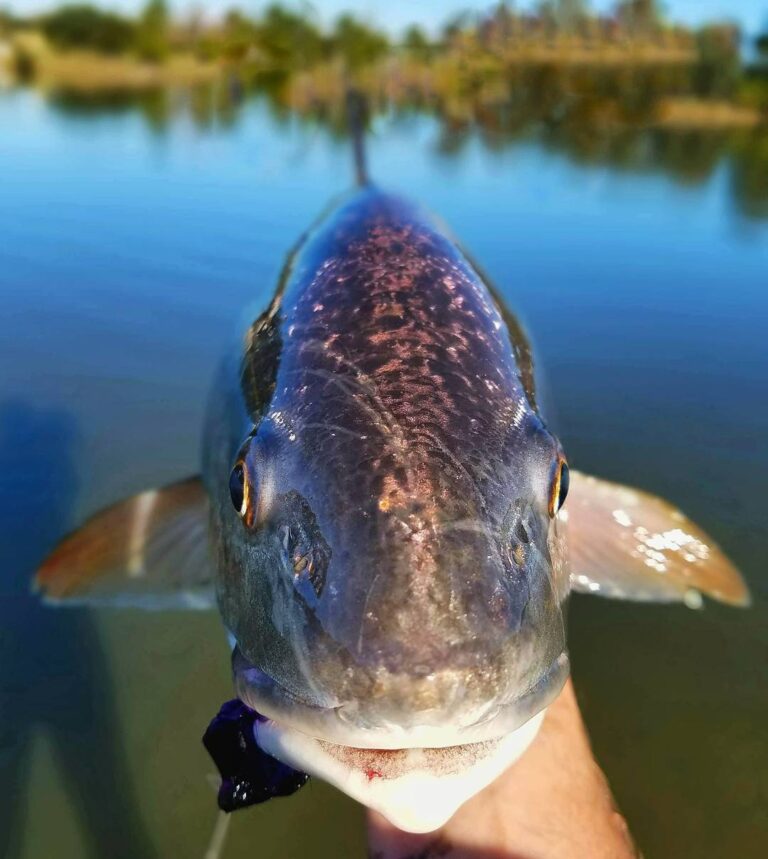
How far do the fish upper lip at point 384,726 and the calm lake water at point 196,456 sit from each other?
5.24 ft

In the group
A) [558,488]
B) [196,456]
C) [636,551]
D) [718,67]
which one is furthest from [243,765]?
[718,67]

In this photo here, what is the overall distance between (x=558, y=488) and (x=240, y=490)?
2.22 ft

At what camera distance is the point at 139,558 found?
2.49m

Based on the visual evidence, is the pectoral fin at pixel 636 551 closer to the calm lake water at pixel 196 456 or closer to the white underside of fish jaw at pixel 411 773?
the calm lake water at pixel 196 456

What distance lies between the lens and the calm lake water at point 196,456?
8.93 feet

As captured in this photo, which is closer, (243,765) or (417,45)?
(243,765)

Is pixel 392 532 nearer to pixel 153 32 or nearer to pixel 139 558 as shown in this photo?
pixel 139 558

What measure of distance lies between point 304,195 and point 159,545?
430 inches

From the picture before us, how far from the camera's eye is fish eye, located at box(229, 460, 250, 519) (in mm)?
1479

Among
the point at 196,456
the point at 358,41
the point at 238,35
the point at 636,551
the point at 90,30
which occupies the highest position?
the point at 90,30

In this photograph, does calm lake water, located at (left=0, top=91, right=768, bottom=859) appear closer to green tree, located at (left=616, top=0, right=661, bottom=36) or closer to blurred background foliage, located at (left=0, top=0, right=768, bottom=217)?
blurred background foliage, located at (left=0, top=0, right=768, bottom=217)

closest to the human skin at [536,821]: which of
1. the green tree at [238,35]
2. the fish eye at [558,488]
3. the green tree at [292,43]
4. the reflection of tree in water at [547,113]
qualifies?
the fish eye at [558,488]

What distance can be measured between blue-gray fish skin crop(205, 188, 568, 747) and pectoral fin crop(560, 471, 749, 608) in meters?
0.76

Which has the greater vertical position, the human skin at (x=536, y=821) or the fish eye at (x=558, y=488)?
the fish eye at (x=558, y=488)
